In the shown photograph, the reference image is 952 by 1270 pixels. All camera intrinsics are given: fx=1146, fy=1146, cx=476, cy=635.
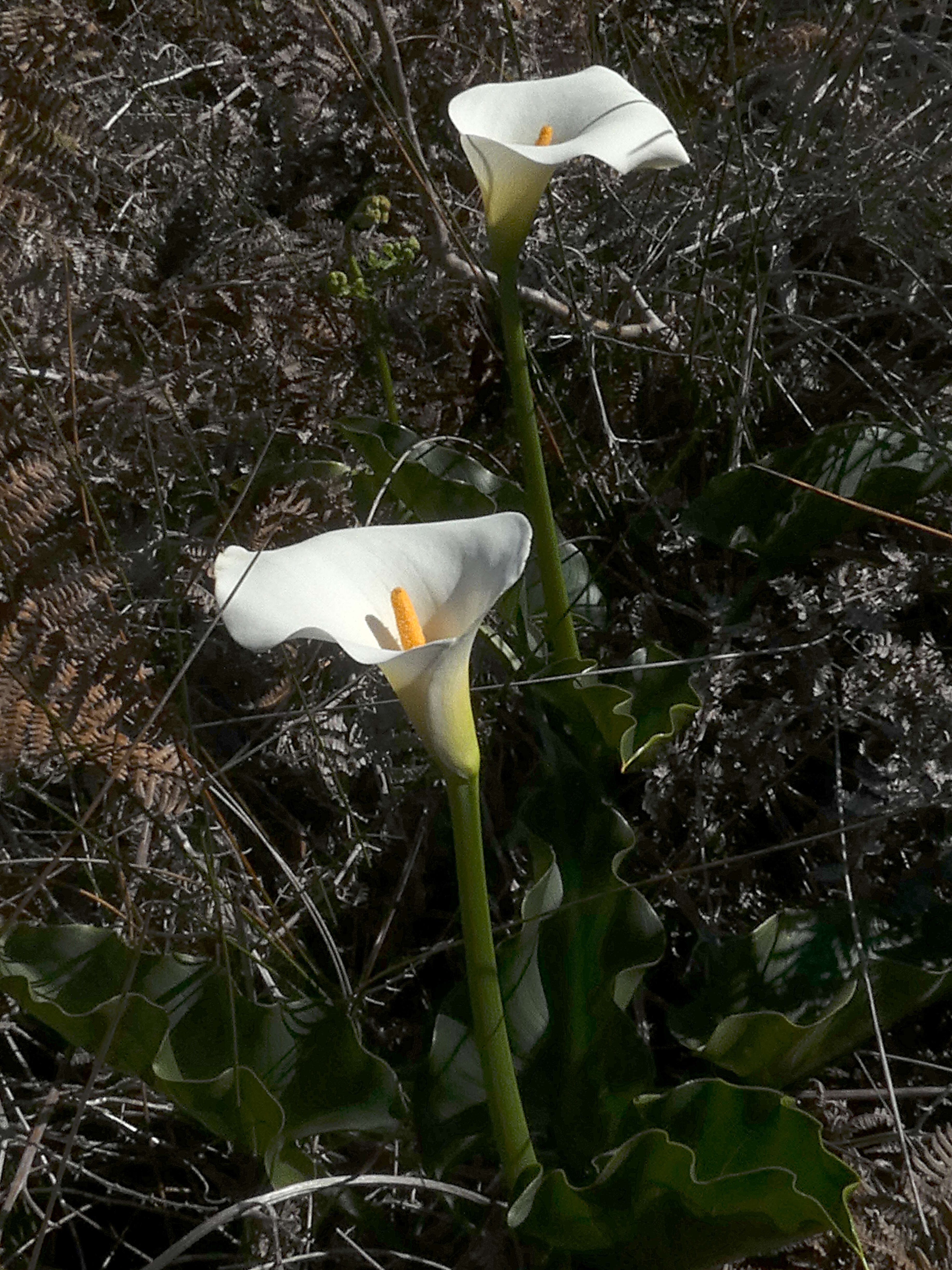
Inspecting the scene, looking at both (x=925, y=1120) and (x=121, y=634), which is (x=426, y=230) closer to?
(x=121, y=634)

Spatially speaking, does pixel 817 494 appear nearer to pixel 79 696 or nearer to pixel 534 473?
pixel 534 473

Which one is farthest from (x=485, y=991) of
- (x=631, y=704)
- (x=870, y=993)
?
(x=631, y=704)

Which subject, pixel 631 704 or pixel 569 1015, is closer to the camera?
pixel 569 1015

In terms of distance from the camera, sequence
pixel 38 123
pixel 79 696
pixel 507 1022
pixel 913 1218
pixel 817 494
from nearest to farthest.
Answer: pixel 913 1218
pixel 507 1022
pixel 79 696
pixel 817 494
pixel 38 123

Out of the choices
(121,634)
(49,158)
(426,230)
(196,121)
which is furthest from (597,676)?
(196,121)

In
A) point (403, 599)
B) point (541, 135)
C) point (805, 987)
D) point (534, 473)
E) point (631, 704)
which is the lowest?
point (805, 987)

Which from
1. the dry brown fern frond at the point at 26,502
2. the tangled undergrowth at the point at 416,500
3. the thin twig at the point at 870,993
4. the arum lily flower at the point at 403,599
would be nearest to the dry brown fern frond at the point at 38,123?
the tangled undergrowth at the point at 416,500

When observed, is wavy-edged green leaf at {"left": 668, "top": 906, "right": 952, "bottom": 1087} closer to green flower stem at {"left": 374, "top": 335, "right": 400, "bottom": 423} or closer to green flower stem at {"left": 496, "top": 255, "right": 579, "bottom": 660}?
green flower stem at {"left": 496, "top": 255, "right": 579, "bottom": 660}
